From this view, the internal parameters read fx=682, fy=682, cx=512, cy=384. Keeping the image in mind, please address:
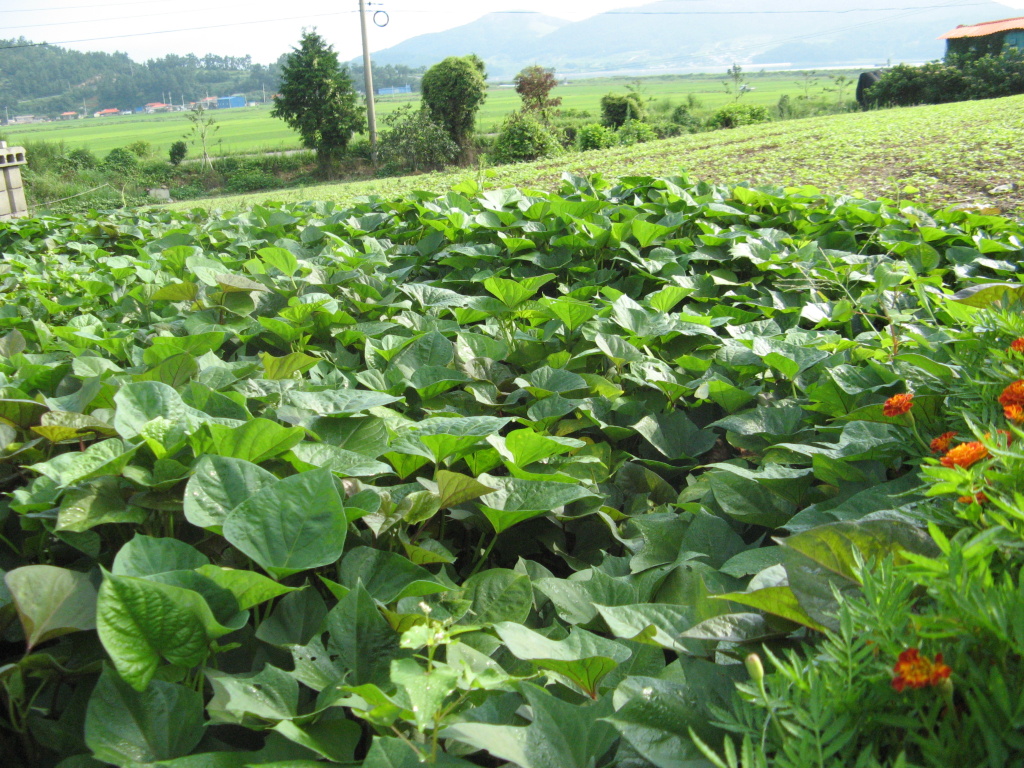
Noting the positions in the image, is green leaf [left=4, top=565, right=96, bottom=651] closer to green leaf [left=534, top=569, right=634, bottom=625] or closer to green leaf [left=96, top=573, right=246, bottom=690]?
green leaf [left=96, top=573, right=246, bottom=690]

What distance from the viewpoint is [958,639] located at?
0.49 m

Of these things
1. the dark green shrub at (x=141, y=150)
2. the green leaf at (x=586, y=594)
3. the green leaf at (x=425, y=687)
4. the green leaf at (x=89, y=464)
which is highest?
the dark green shrub at (x=141, y=150)

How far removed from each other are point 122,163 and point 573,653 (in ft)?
113

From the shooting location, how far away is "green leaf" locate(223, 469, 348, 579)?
86 centimetres

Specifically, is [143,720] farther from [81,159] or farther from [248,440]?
[81,159]

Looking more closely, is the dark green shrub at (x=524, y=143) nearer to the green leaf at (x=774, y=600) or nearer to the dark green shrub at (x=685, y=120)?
the dark green shrub at (x=685, y=120)

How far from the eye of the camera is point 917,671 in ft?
1.43

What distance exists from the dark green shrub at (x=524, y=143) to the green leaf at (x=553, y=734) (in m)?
17.0

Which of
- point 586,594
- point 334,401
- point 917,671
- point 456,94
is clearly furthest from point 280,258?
point 456,94

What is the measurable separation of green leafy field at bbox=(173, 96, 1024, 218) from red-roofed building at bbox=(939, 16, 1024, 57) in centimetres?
1915

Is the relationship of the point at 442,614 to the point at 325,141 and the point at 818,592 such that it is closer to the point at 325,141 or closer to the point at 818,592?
the point at 818,592

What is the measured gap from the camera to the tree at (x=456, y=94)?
962 inches

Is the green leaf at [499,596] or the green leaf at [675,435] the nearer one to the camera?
the green leaf at [499,596]

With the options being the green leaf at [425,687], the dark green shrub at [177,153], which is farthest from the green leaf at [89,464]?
the dark green shrub at [177,153]
